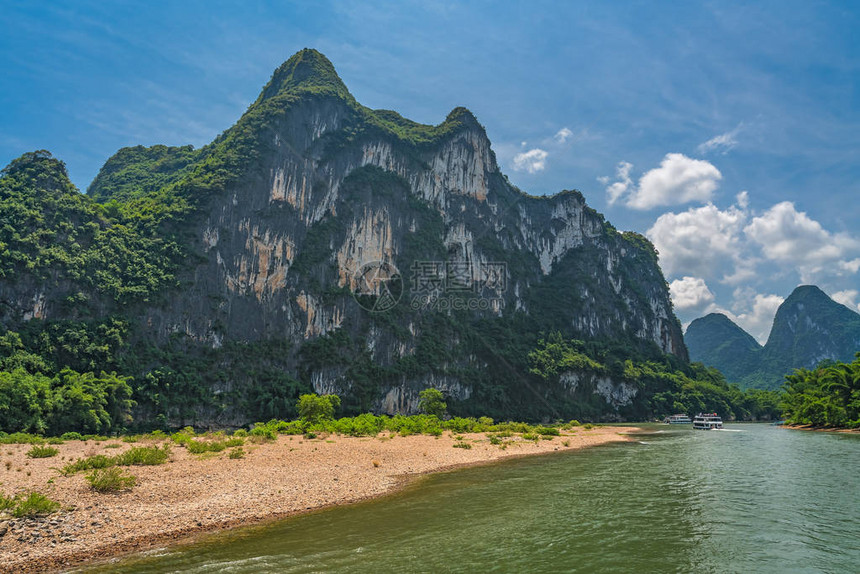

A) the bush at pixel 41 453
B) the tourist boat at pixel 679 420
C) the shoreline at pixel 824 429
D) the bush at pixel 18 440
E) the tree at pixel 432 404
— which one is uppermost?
the bush at pixel 41 453

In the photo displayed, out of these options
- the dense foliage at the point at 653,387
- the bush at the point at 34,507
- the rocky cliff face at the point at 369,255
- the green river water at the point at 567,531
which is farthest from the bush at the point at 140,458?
the dense foliage at the point at 653,387

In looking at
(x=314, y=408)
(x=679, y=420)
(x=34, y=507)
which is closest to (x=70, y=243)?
(x=314, y=408)

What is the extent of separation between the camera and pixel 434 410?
58.0 meters

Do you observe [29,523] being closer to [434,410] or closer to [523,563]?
[523,563]

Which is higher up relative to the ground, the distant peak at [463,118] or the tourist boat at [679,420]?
the distant peak at [463,118]

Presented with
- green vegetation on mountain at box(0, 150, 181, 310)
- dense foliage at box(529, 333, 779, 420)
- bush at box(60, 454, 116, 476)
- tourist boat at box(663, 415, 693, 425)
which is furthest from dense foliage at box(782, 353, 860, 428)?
green vegetation on mountain at box(0, 150, 181, 310)

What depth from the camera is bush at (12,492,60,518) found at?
34.9 ft

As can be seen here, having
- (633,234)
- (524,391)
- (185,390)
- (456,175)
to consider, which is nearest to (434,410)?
(185,390)

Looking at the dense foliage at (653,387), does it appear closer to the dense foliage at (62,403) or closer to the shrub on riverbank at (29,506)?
the dense foliage at (62,403)

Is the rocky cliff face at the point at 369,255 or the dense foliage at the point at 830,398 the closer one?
the dense foliage at the point at 830,398

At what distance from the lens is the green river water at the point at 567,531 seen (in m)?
9.59

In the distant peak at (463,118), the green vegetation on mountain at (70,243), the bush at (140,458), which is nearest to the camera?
the bush at (140,458)

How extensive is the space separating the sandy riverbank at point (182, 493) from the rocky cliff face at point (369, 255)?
4456cm

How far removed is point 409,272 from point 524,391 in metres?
38.2
